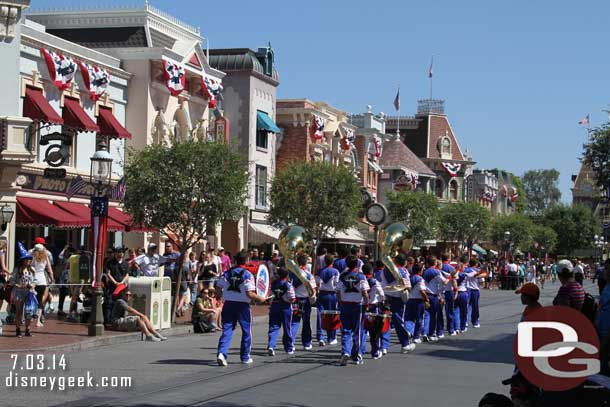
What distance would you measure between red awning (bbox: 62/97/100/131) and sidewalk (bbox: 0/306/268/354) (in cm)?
981

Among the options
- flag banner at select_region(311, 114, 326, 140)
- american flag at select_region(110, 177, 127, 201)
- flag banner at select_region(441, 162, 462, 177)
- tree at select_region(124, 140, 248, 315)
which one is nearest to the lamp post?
tree at select_region(124, 140, 248, 315)

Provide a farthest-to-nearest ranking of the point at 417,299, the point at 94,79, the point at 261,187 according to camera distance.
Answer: the point at 261,187
the point at 94,79
the point at 417,299

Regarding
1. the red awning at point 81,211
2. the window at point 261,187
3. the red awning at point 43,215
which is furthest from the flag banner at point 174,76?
the window at point 261,187

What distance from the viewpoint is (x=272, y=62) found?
4756 cm

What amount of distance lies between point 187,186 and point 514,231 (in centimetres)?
6402

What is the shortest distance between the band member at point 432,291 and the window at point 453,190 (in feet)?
210

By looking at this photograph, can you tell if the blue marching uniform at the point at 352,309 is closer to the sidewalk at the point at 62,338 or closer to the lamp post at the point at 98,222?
the sidewalk at the point at 62,338

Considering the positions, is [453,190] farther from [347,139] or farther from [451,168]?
[347,139]

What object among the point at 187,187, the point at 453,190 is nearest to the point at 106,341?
the point at 187,187

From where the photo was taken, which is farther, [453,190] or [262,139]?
[453,190]

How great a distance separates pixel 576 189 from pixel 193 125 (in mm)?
110567

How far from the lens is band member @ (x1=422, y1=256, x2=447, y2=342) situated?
63.7 ft

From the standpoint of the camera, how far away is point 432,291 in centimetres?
1950

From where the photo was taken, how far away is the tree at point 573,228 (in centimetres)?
11125
